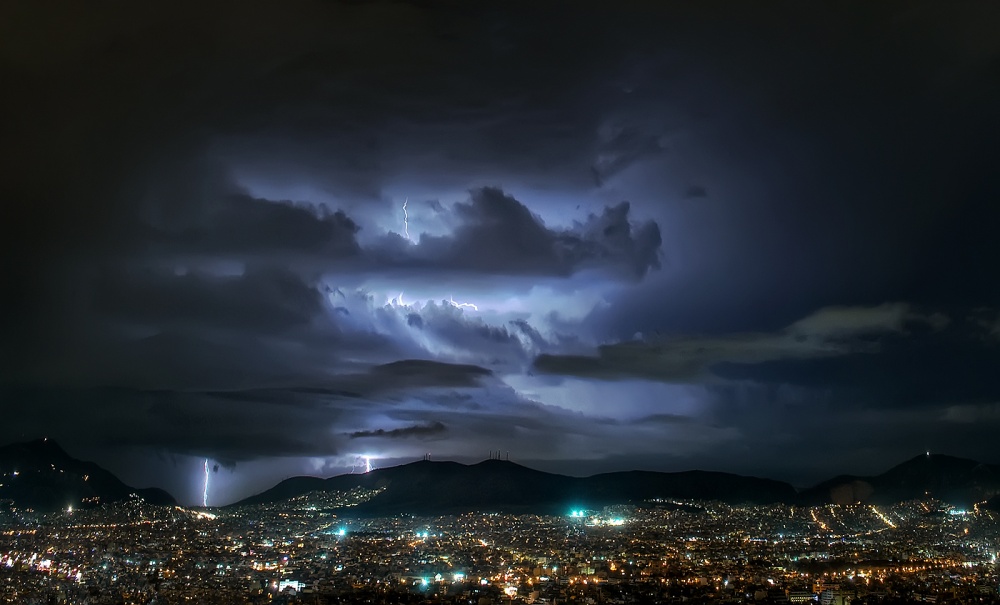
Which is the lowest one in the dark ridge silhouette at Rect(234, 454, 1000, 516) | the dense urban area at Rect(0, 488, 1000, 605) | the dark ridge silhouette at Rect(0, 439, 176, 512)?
the dense urban area at Rect(0, 488, 1000, 605)

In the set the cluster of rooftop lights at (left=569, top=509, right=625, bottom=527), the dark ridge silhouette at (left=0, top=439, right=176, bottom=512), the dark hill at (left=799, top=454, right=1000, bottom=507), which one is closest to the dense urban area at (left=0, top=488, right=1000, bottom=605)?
the cluster of rooftop lights at (left=569, top=509, right=625, bottom=527)

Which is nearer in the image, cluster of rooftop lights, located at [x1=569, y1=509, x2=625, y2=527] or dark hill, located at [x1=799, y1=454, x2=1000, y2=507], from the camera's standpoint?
cluster of rooftop lights, located at [x1=569, y1=509, x2=625, y2=527]

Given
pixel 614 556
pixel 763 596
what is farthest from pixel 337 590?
pixel 614 556

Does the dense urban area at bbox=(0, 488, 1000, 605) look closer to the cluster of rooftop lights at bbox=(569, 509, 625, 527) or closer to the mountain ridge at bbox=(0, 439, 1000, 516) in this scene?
the cluster of rooftop lights at bbox=(569, 509, 625, 527)

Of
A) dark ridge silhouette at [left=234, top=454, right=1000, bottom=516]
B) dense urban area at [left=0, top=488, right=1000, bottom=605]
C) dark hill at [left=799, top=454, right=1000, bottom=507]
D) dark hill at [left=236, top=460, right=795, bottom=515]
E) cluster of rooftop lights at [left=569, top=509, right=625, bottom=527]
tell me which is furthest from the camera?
dark hill at [left=236, top=460, right=795, bottom=515]

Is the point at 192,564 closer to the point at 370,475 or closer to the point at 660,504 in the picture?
the point at 660,504

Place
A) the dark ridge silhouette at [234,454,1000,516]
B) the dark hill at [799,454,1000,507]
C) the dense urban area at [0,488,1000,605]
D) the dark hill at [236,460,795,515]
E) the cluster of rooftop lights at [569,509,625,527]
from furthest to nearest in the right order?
1. the dark hill at [236,460,795,515]
2. the dark ridge silhouette at [234,454,1000,516]
3. the dark hill at [799,454,1000,507]
4. the cluster of rooftop lights at [569,509,625,527]
5. the dense urban area at [0,488,1000,605]

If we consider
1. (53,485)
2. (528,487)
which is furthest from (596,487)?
(53,485)

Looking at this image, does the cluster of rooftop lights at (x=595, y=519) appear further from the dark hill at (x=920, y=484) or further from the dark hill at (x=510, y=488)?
the dark hill at (x=920, y=484)
